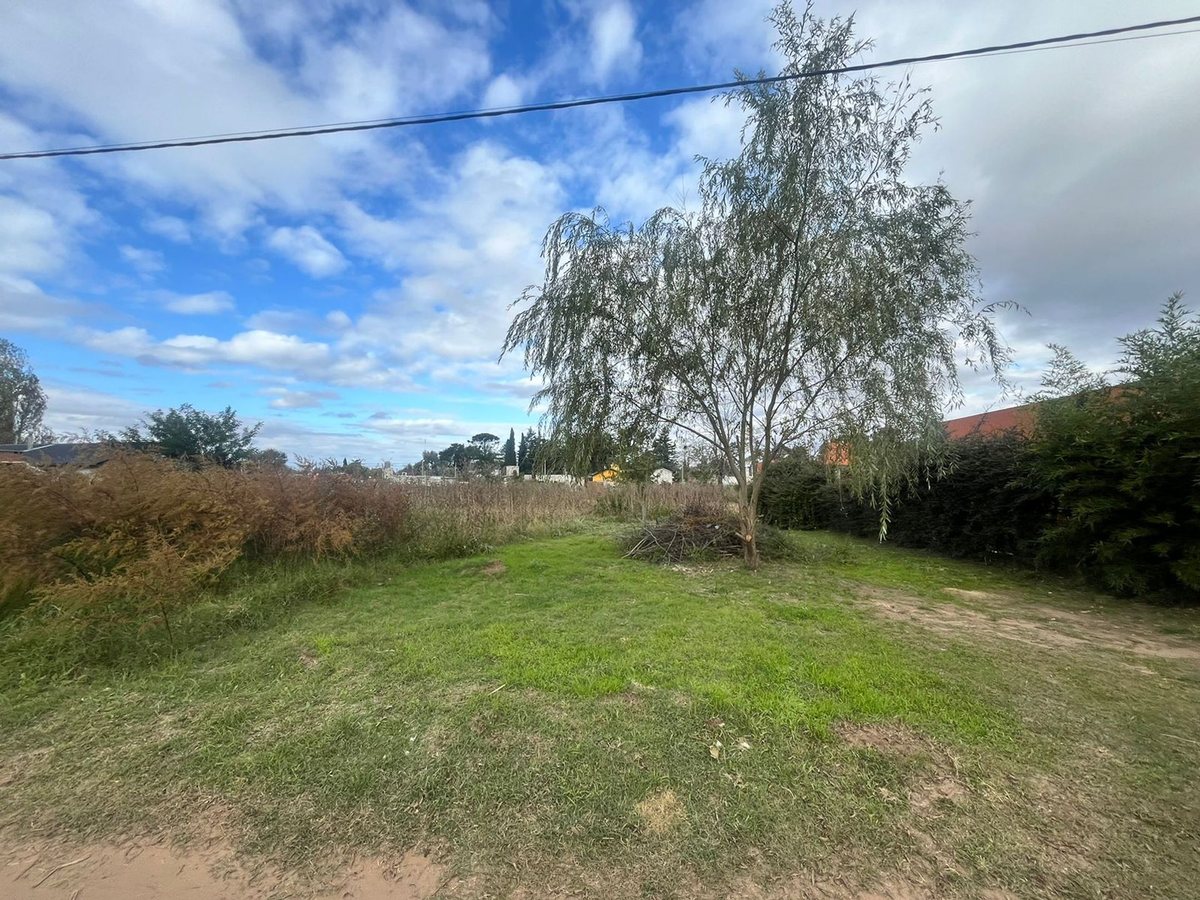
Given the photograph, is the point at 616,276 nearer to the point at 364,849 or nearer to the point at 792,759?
the point at 792,759

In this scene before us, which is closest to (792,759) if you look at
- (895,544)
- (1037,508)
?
(1037,508)

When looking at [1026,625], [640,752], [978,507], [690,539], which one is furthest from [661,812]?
[978,507]

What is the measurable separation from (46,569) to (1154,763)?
26.0 ft

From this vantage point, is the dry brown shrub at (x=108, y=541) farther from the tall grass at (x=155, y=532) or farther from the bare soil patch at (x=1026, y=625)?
the bare soil patch at (x=1026, y=625)

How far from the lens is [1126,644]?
4527 mm

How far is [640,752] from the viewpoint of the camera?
2.56 meters

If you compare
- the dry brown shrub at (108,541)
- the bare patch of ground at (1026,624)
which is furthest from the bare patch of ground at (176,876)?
the bare patch of ground at (1026,624)

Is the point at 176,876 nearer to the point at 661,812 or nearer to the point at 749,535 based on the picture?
the point at 661,812

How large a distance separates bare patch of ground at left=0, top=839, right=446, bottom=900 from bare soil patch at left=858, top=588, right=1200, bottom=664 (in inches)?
194

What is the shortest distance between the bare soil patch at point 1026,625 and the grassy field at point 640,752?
6 centimetres

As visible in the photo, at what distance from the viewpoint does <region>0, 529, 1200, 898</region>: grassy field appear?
6.28 feet

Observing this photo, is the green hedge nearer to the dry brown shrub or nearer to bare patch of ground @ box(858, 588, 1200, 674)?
bare patch of ground @ box(858, 588, 1200, 674)

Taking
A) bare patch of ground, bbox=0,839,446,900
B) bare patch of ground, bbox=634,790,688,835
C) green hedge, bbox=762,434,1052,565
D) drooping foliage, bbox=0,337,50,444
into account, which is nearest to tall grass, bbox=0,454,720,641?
bare patch of ground, bbox=0,839,446,900

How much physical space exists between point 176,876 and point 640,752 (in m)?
1.90
